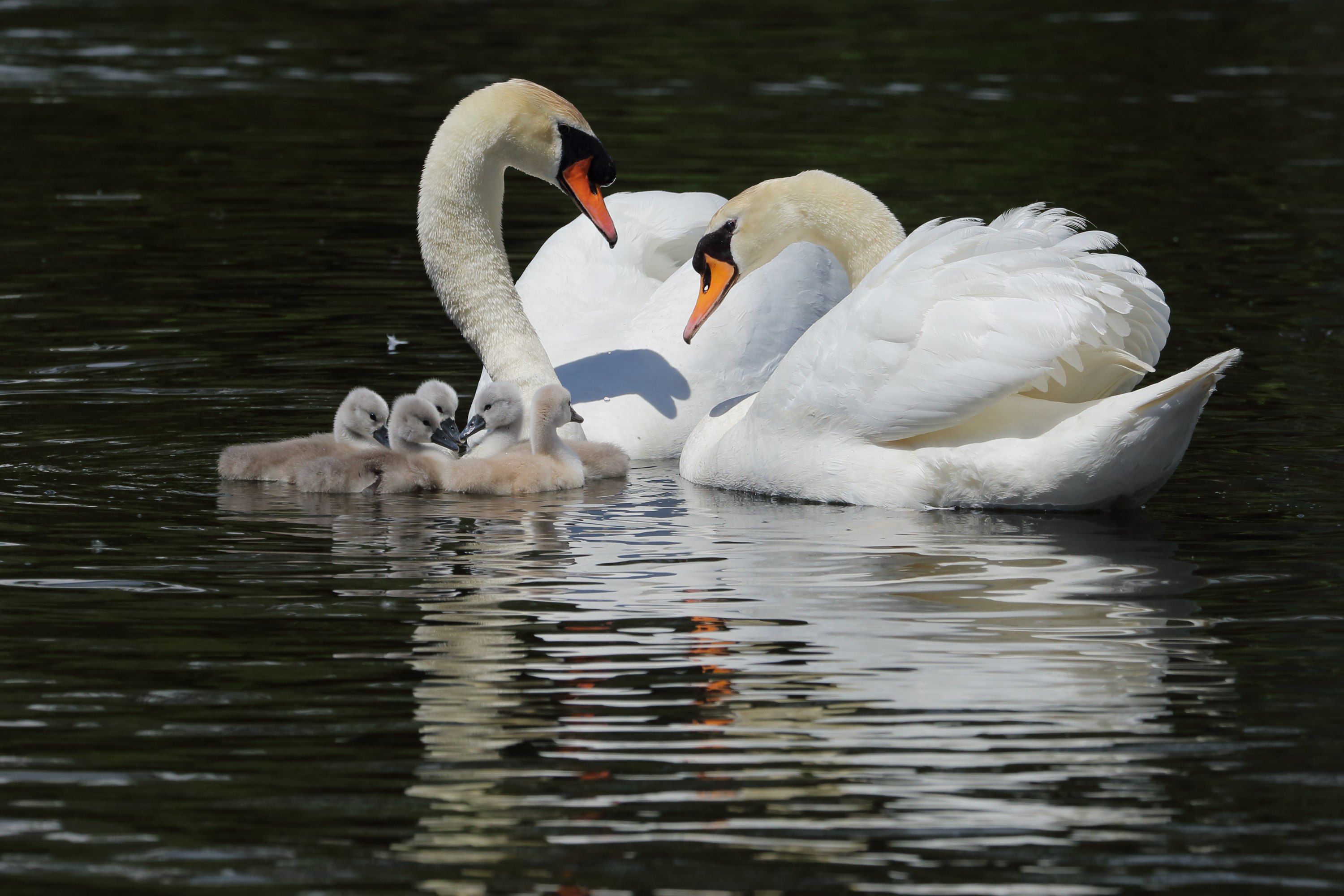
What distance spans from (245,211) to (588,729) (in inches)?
507

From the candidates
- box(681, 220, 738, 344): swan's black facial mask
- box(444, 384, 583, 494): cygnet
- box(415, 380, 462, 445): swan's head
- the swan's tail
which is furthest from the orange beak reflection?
the swan's tail

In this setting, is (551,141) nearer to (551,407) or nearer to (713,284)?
(713,284)

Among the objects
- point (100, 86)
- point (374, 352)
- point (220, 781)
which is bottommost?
point (220, 781)

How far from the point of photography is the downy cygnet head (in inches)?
419

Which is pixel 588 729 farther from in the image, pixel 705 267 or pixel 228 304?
pixel 228 304

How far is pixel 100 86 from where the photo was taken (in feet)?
79.4

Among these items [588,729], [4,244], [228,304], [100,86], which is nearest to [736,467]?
[588,729]

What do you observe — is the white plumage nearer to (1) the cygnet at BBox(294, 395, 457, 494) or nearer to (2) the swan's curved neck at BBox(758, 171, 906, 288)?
(2) the swan's curved neck at BBox(758, 171, 906, 288)

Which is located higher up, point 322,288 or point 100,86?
point 100,86

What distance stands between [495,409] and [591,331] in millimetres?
1689

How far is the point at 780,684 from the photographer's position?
6.48 m

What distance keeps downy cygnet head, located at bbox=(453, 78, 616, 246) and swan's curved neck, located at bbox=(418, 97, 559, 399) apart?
2 cm

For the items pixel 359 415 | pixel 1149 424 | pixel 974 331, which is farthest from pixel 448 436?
pixel 1149 424

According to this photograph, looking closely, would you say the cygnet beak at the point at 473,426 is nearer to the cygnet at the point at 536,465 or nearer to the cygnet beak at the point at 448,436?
the cygnet beak at the point at 448,436
